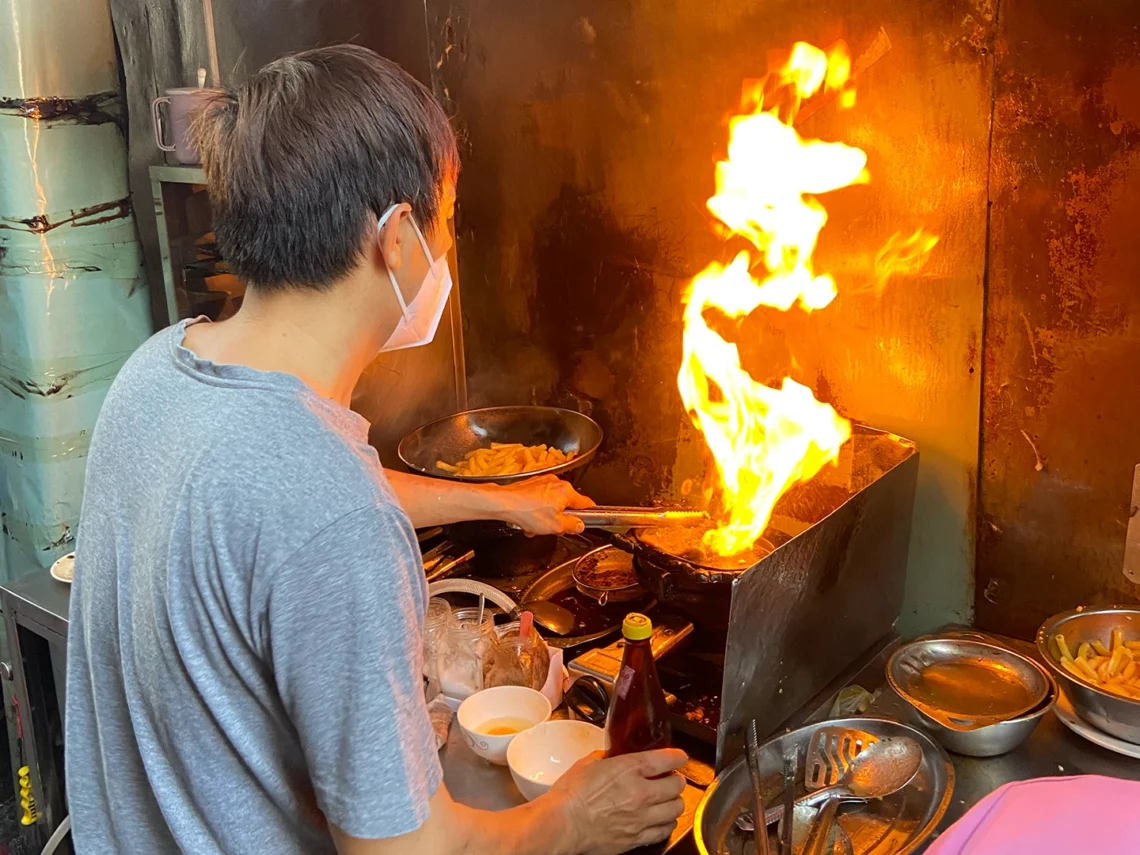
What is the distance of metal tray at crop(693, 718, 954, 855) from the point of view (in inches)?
63.2

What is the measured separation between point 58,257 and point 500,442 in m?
1.36

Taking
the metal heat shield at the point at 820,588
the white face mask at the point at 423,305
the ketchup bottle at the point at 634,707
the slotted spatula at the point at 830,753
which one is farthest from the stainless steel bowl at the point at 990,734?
the white face mask at the point at 423,305

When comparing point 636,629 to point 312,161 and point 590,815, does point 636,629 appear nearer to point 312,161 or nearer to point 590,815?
point 590,815

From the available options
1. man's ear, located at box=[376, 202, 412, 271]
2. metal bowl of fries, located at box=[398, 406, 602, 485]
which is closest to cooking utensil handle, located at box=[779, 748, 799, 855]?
metal bowl of fries, located at box=[398, 406, 602, 485]

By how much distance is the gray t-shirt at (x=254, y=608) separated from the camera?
1.13 m

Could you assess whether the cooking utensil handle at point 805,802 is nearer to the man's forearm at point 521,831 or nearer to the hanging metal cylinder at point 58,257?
the man's forearm at point 521,831

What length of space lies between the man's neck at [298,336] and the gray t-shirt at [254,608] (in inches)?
1.7

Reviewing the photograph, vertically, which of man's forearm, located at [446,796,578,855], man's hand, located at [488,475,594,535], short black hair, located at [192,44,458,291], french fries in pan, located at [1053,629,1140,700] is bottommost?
french fries in pan, located at [1053,629,1140,700]

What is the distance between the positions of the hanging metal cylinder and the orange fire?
171 cm

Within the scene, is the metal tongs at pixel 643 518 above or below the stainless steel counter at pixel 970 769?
above

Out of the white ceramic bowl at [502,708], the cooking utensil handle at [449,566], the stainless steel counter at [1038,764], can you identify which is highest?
the white ceramic bowl at [502,708]

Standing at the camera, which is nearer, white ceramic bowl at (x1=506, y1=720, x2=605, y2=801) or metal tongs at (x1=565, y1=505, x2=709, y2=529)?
white ceramic bowl at (x1=506, y1=720, x2=605, y2=801)

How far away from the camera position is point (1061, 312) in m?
2.01

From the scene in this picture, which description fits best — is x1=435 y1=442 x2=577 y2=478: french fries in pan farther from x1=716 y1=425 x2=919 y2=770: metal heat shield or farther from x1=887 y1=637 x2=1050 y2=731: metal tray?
x1=887 y1=637 x2=1050 y2=731: metal tray
